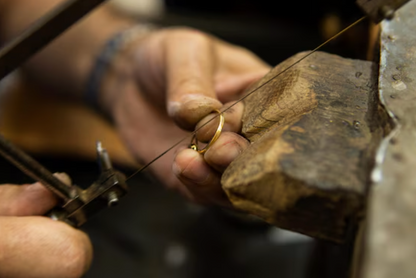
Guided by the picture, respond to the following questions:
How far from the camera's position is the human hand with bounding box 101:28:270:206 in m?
0.75

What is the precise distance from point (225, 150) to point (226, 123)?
9cm

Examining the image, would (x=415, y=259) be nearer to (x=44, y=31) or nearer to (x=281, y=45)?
(x=44, y=31)

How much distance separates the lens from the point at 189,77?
98cm

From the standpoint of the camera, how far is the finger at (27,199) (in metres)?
0.79

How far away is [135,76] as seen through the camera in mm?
1440

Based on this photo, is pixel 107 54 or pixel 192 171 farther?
pixel 107 54

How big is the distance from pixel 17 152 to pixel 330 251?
935mm

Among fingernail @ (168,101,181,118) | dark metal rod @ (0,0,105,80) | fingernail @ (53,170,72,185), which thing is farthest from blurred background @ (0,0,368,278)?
dark metal rod @ (0,0,105,80)

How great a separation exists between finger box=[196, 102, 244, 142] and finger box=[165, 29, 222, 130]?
3cm

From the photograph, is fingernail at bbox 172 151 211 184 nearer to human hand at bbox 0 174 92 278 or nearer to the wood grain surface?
the wood grain surface

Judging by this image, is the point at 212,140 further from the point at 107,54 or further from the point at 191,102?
the point at 107,54

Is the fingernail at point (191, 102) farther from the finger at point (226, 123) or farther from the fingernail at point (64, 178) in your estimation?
the fingernail at point (64, 178)

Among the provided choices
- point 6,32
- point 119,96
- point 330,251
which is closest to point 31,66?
point 6,32

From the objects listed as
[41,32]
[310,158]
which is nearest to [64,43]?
[41,32]
